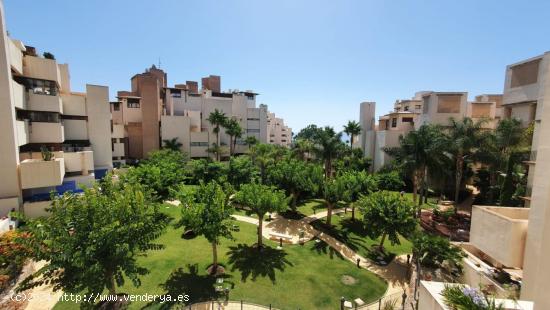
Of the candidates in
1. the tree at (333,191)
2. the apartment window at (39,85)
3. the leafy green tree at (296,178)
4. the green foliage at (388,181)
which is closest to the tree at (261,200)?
the tree at (333,191)

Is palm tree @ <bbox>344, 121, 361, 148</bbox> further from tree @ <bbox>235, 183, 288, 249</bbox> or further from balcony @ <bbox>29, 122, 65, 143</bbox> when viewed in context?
balcony @ <bbox>29, 122, 65, 143</bbox>

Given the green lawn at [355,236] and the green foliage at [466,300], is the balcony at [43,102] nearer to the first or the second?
the green lawn at [355,236]

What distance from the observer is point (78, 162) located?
30172 mm

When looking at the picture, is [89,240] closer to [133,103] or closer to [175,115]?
[133,103]

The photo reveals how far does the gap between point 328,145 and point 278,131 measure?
68.1 meters

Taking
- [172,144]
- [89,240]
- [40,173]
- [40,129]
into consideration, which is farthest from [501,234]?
[172,144]

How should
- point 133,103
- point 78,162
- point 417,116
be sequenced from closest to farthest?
point 78,162 < point 417,116 < point 133,103

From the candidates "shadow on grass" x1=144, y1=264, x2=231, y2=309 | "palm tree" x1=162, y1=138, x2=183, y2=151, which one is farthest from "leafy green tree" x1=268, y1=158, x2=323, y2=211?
"palm tree" x1=162, y1=138, x2=183, y2=151

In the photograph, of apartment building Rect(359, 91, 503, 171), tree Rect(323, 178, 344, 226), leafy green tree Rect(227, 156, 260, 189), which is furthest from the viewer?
apartment building Rect(359, 91, 503, 171)

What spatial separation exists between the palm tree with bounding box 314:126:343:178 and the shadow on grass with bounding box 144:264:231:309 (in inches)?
1013

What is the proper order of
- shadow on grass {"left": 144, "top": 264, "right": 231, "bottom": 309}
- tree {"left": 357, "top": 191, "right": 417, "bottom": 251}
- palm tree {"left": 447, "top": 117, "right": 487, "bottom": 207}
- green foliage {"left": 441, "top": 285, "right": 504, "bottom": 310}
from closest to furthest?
1. green foliage {"left": 441, "top": 285, "right": 504, "bottom": 310}
2. shadow on grass {"left": 144, "top": 264, "right": 231, "bottom": 309}
3. tree {"left": 357, "top": 191, "right": 417, "bottom": 251}
4. palm tree {"left": 447, "top": 117, "right": 487, "bottom": 207}

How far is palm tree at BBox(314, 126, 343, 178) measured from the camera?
38.4 meters

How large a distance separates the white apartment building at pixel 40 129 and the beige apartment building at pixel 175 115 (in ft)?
30.1

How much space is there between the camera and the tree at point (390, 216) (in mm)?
19484
